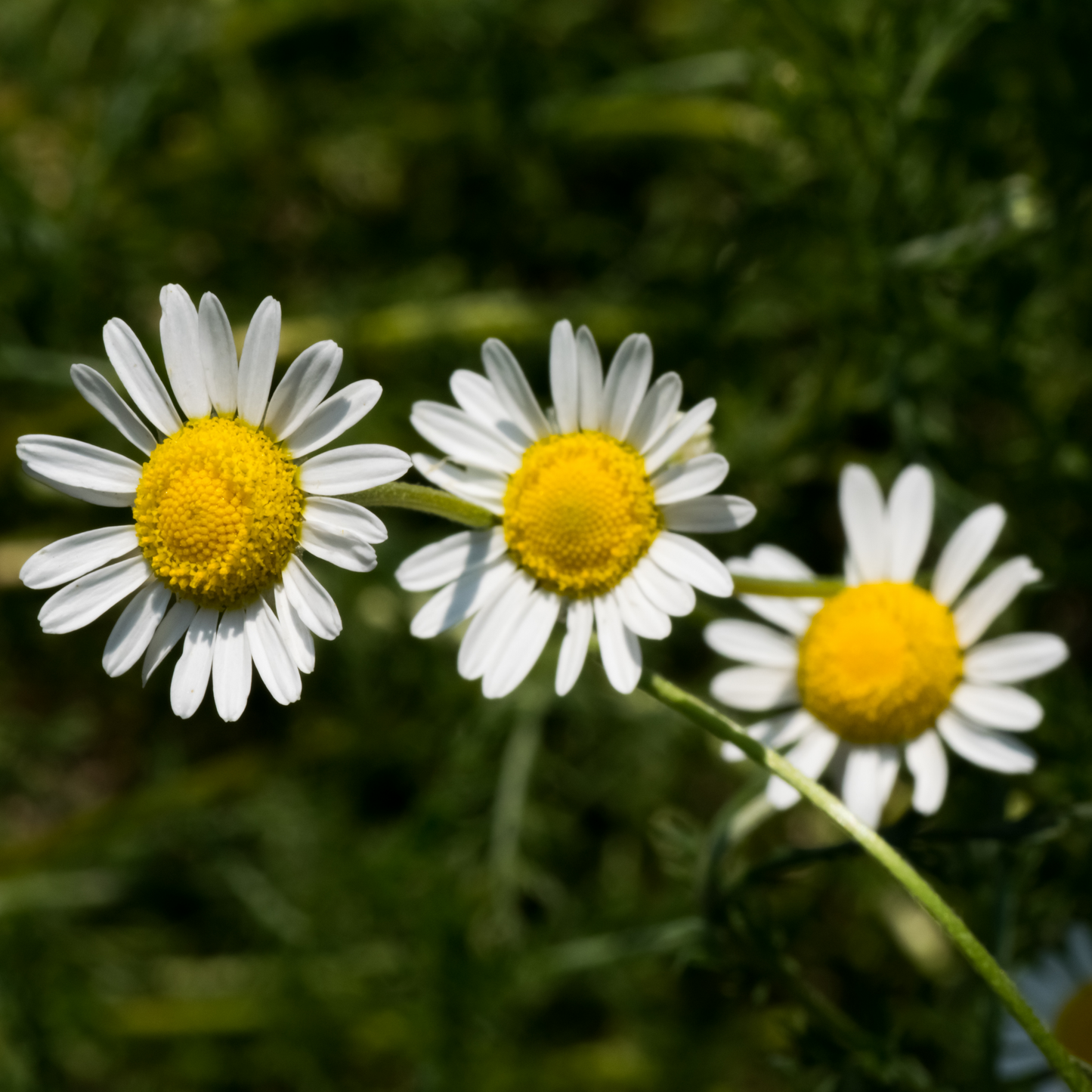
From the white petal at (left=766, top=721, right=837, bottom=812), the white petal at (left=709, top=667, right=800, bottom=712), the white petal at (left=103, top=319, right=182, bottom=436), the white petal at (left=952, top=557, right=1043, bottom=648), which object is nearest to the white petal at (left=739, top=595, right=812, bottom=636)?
the white petal at (left=709, top=667, right=800, bottom=712)

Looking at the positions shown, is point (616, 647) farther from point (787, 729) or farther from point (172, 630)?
point (172, 630)

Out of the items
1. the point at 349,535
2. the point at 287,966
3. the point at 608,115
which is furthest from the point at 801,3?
the point at 287,966

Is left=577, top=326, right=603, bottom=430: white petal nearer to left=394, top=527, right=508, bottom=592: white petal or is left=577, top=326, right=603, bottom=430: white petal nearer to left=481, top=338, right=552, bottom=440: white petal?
left=481, top=338, right=552, bottom=440: white petal

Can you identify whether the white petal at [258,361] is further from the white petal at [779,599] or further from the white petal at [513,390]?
the white petal at [779,599]

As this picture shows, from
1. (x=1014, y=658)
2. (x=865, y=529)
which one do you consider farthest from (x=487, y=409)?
(x=1014, y=658)

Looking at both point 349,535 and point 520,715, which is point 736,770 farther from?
point 349,535

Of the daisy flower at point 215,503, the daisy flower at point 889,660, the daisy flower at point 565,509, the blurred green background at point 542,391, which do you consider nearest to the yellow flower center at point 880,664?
the daisy flower at point 889,660
